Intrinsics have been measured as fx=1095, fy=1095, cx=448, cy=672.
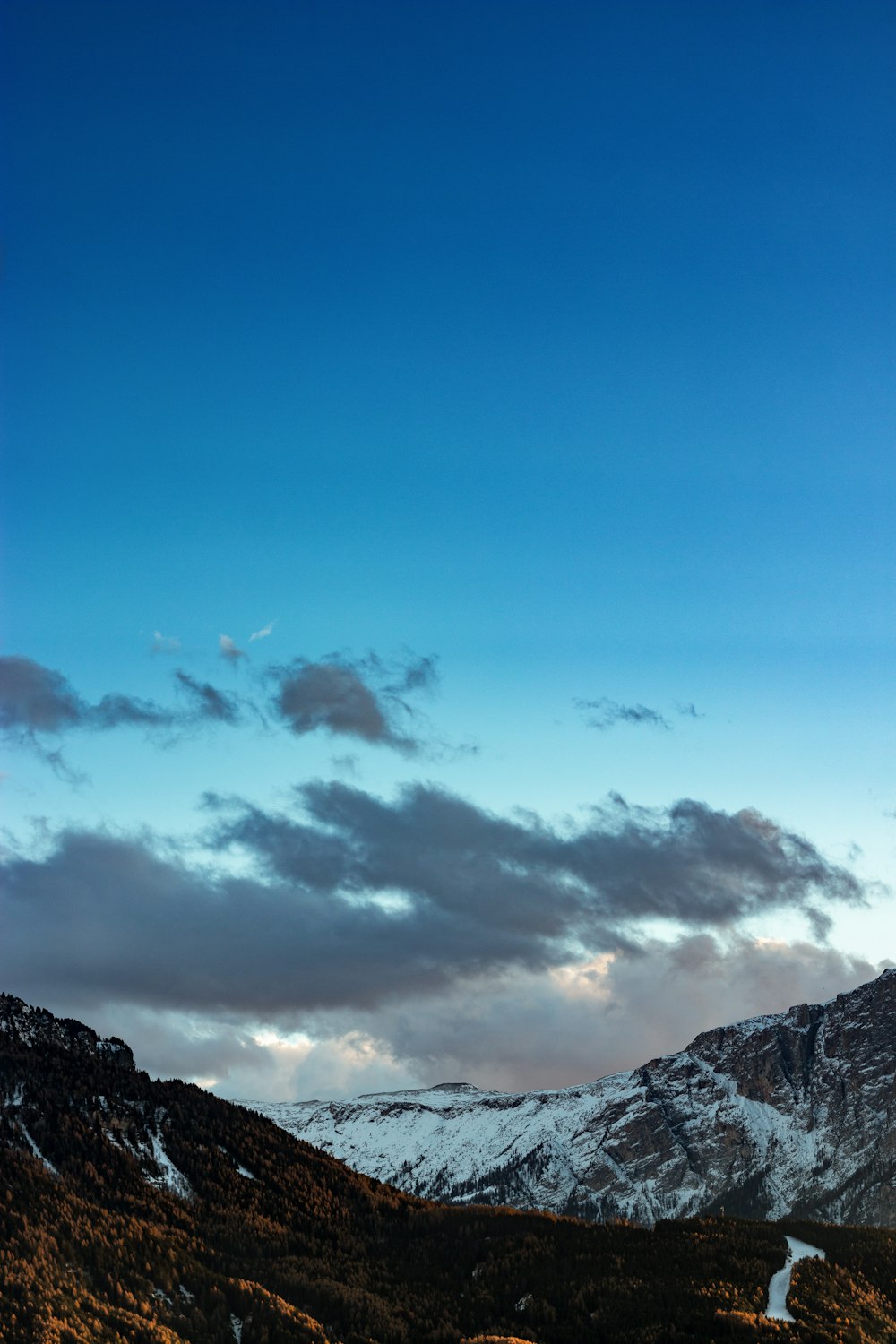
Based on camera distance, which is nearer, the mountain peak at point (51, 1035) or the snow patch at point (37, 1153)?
the snow patch at point (37, 1153)

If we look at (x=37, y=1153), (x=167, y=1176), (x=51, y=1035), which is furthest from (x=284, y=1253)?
(x=51, y=1035)

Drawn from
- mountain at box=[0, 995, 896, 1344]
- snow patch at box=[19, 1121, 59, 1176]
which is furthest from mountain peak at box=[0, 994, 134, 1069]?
snow patch at box=[19, 1121, 59, 1176]

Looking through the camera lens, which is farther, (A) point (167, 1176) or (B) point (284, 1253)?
(A) point (167, 1176)

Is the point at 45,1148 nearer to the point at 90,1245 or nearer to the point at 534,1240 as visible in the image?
the point at 90,1245

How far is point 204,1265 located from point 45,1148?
1950 cm

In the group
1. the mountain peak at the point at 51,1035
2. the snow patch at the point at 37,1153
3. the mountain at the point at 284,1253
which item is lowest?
the mountain at the point at 284,1253

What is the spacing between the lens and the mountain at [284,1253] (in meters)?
70.5

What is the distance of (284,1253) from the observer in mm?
89312

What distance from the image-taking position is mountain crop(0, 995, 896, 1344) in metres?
70.5

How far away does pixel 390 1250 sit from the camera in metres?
97.9

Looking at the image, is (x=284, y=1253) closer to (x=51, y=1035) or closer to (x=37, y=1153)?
(x=37, y=1153)

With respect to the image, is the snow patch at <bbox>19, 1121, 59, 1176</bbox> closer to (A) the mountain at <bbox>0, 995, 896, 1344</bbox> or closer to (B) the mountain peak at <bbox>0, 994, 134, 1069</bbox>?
(A) the mountain at <bbox>0, 995, 896, 1344</bbox>

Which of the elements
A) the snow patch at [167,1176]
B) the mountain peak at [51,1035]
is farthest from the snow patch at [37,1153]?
the mountain peak at [51,1035]

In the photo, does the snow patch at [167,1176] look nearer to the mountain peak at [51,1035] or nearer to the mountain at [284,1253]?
the mountain at [284,1253]
